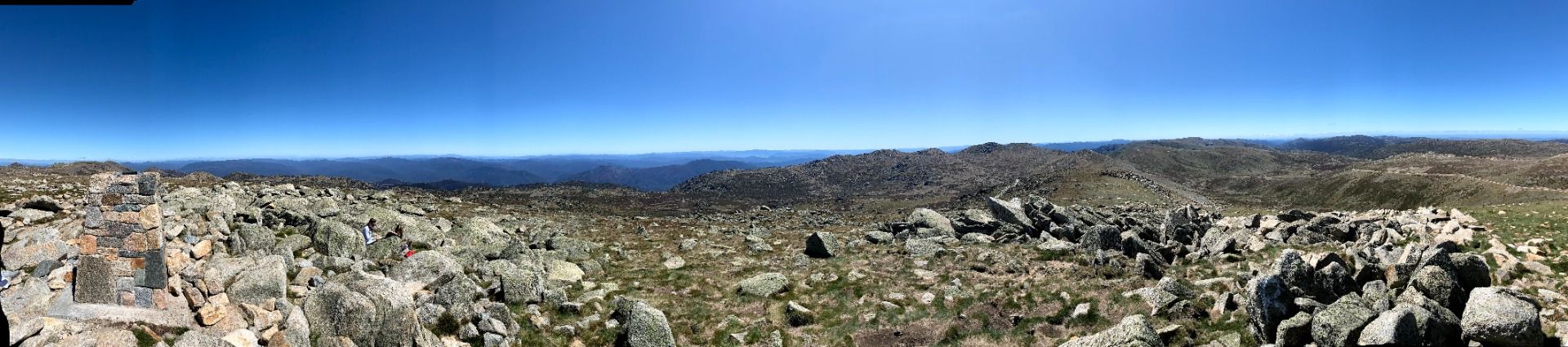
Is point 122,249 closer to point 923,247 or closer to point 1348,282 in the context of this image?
point 923,247

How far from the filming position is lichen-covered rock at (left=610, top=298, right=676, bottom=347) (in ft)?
61.6

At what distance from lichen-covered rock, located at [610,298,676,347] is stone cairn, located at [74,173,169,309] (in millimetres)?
11273

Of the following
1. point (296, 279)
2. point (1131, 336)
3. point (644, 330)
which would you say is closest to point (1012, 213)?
point (1131, 336)

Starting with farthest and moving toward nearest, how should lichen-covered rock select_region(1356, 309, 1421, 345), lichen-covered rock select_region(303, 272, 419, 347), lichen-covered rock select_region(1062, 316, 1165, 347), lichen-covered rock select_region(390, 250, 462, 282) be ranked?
lichen-covered rock select_region(390, 250, 462, 282), lichen-covered rock select_region(303, 272, 419, 347), lichen-covered rock select_region(1062, 316, 1165, 347), lichen-covered rock select_region(1356, 309, 1421, 345)

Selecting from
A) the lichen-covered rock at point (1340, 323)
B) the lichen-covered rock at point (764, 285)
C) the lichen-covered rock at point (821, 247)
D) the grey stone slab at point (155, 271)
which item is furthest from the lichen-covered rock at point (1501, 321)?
the grey stone slab at point (155, 271)

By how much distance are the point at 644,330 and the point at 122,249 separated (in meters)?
12.9

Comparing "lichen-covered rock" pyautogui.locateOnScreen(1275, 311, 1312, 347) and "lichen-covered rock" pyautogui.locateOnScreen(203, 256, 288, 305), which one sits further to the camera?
"lichen-covered rock" pyautogui.locateOnScreen(203, 256, 288, 305)

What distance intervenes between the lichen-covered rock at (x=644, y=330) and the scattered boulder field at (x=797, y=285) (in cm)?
6

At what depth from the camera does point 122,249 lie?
14625mm

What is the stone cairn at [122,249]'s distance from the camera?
567 inches

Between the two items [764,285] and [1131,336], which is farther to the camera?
[764,285]

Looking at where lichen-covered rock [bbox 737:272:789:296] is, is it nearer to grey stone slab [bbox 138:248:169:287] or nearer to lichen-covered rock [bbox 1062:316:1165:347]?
lichen-covered rock [bbox 1062:316:1165:347]

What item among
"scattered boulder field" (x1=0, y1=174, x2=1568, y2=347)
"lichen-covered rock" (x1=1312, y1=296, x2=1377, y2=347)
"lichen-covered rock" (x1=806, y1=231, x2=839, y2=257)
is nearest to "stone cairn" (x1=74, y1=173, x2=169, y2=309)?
"scattered boulder field" (x1=0, y1=174, x2=1568, y2=347)

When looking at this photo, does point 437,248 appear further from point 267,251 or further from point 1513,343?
point 1513,343
